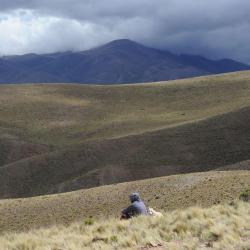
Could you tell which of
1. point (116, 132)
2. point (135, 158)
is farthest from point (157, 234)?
point (116, 132)

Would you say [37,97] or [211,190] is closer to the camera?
[211,190]

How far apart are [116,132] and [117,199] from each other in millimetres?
49208

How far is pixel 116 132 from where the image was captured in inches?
3137

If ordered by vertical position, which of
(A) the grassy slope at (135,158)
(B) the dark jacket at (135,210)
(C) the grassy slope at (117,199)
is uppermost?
(B) the dark jacket at (135,210)

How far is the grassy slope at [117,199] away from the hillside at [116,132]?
14.6 meters

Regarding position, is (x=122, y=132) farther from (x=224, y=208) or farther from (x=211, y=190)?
(x=224, y=208)

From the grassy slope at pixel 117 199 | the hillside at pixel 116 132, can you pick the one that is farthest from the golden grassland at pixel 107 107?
the grassy slope at pixel 117 199

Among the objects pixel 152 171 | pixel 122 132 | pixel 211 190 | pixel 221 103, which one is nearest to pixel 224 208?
pixel 211 190

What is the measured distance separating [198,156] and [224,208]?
43.2m

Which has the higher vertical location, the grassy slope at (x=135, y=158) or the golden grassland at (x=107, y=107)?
the golden grassland at (x=107, y=107)

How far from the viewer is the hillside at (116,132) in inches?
2346

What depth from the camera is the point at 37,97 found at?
368ft

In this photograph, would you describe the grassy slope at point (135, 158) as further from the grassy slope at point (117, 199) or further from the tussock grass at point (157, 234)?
the tussock grass at point (157, 234)

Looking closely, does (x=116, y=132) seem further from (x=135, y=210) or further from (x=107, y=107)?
(x=135, y=210)
